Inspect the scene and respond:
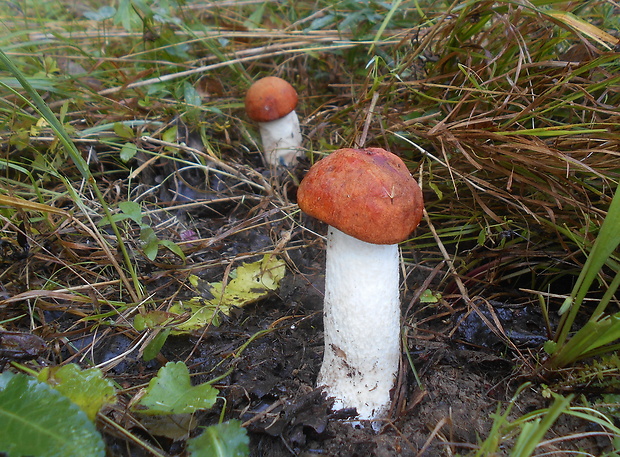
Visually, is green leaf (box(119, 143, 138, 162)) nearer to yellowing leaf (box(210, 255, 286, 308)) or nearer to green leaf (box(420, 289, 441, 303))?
yellowing leaf (box(210, 255, 286, 308))

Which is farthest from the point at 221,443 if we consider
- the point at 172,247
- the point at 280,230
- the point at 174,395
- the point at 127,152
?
the point at 127,152

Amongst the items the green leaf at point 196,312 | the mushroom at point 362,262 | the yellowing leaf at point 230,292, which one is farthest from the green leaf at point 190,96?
the mushroom at point 362,262

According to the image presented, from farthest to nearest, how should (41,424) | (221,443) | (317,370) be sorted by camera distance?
(317,370) < (221,443) < (41,424)

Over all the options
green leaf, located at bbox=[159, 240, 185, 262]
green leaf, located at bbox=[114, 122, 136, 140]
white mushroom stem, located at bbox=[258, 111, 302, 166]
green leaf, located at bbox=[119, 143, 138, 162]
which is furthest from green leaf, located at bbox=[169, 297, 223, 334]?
white mushroom stem, located at bbox=[258, 111, 302, 166]

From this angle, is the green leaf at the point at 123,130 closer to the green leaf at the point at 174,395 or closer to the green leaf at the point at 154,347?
the green leaf at the point at 154,347

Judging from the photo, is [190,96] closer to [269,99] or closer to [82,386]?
[269,99]

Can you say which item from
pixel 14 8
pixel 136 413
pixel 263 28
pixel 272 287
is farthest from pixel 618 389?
pixel 14 8

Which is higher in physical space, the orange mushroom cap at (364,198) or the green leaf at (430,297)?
the orange mushroom cap at (364,198)
